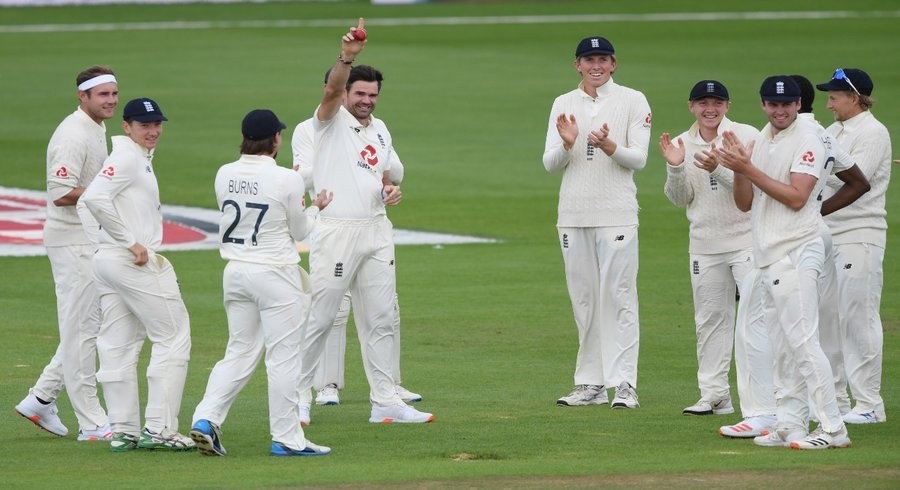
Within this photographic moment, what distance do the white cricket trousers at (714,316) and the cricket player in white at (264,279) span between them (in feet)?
10.2

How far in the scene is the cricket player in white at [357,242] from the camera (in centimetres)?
1099

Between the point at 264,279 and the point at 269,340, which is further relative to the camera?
the point at 269,340

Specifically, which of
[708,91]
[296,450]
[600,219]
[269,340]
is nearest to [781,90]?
[708,91]

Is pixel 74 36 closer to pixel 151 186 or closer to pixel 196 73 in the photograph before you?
pixel 196 73

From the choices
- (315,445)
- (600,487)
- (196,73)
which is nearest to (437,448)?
(315,445)

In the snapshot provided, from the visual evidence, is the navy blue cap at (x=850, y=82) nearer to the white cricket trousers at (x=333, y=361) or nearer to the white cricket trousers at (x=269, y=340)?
the white cricket trousers at (x=333, y=361)

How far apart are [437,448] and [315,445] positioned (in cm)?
78

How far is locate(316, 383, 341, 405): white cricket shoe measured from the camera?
12094 mm

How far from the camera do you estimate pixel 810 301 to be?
9812mm

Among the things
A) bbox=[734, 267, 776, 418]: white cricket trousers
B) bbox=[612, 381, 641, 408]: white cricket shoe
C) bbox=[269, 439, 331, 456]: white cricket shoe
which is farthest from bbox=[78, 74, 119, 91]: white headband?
bbox=[734, 267, 776, 418]: white cricket trousers

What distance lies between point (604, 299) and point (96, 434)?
3.88 m

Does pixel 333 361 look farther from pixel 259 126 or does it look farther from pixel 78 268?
pixel 259 126

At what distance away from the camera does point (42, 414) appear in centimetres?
1081

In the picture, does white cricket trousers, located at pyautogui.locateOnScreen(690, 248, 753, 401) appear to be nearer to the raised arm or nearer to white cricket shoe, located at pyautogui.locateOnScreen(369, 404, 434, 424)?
white cricket shoe, located at pyautogui.locateOnScreen(369, 404, 434, 424)
